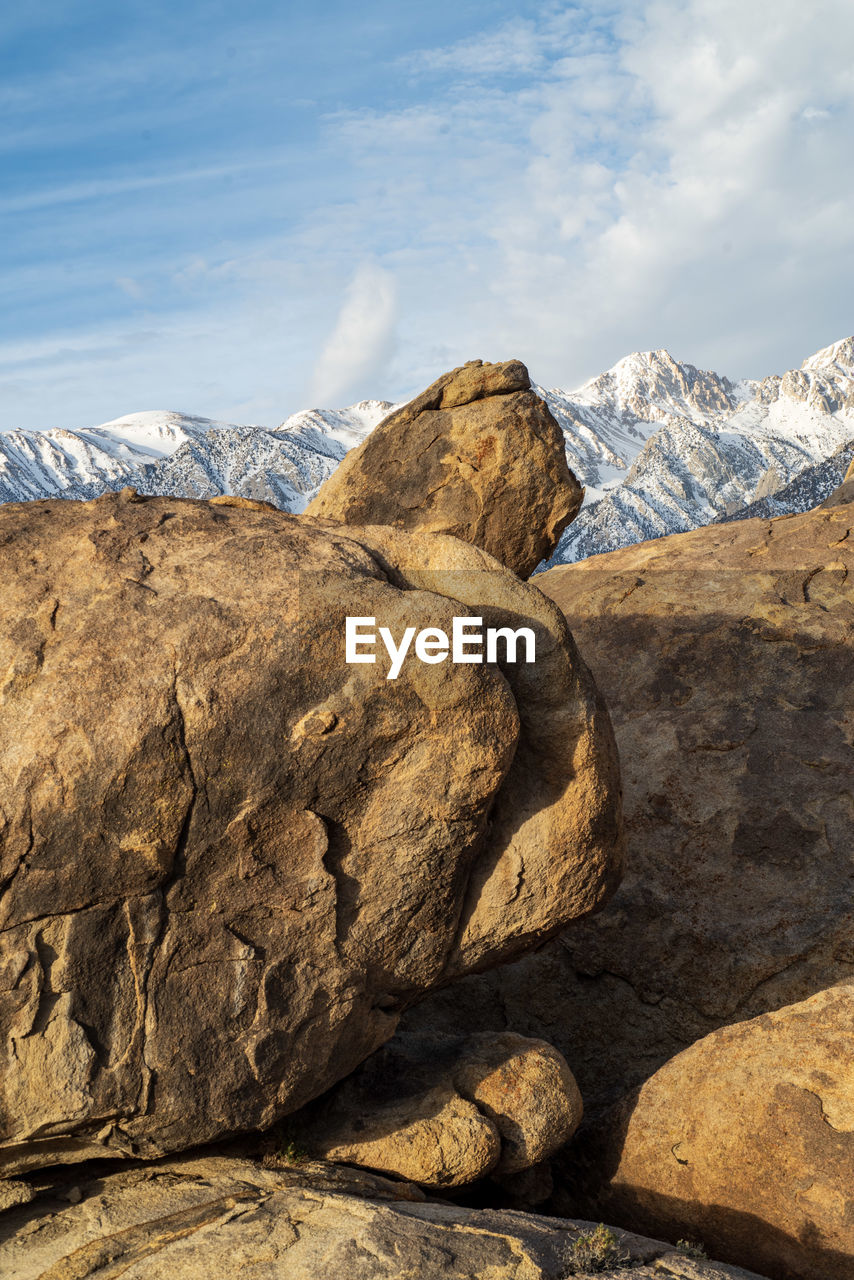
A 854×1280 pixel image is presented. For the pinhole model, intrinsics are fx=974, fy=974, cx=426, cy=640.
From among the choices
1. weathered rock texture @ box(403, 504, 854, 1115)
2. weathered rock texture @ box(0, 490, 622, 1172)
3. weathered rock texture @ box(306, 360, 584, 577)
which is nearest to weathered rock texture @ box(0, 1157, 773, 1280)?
weathered rock texture @ box(0, 490, 622, 1172)

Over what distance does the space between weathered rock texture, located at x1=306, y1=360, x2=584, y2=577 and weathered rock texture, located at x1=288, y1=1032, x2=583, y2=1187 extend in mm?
4878

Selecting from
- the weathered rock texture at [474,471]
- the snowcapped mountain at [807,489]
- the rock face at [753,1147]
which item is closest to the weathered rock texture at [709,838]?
the rock face at [753,1147]

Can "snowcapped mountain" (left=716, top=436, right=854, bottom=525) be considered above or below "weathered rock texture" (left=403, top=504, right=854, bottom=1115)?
above

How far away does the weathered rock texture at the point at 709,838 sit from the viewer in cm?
880

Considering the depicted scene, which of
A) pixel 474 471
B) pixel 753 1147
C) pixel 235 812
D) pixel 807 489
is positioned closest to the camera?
pixel 235 812

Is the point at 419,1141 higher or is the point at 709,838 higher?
the point at 709,838

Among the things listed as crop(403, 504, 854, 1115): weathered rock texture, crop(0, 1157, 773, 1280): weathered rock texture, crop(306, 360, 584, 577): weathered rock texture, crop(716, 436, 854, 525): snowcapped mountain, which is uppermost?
crop(716, 436, 854, 525): snowcapped mountain

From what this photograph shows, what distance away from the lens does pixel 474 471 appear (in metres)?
9.81

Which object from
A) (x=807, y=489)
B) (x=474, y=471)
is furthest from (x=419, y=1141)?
(x=807, y=489)

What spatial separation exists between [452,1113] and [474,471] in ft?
19.2

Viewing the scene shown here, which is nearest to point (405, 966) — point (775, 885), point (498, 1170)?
point (498, 1170)

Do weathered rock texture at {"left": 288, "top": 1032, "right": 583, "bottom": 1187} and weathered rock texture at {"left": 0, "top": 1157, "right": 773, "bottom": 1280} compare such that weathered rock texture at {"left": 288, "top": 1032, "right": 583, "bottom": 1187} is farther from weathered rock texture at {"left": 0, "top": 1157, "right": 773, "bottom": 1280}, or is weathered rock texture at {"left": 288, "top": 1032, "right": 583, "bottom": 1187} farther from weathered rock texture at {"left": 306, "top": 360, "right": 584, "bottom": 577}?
weathered rock texture at {"left": 306, "top": 360, "right": 584, "bottom": 577}

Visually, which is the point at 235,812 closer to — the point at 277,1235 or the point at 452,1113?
the point at 277,1235

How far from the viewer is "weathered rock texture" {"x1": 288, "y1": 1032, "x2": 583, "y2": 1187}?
21.4ft
